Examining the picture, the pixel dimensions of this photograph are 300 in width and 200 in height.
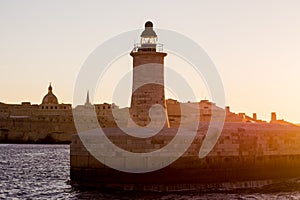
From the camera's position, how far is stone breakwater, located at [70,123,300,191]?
62.7 feet

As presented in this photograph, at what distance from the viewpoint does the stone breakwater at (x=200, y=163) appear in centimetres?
1911

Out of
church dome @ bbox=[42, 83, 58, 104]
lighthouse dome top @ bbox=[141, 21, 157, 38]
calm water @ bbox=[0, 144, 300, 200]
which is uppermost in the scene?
church dome @ bbox=[42, 83, 58, 104]

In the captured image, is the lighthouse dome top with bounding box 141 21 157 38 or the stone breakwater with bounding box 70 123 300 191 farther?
the lighthouse dome top with bounding box 141 21 157 38

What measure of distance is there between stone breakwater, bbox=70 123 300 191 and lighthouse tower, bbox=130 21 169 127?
2.73 metres

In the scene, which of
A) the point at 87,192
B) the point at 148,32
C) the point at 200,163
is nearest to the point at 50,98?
the point at 148,32

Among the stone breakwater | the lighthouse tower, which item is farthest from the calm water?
the lighthouse tower

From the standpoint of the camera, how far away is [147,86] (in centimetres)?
2369

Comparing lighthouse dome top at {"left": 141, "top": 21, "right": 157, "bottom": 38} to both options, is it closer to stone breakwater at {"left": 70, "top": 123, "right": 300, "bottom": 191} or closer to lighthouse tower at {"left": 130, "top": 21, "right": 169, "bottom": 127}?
lighthouse tower at {"left": 130, "top": 21, "right": 169, "bottom": 127}

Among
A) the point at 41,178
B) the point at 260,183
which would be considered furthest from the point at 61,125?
the point at 260,183

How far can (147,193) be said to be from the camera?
18.5 metres

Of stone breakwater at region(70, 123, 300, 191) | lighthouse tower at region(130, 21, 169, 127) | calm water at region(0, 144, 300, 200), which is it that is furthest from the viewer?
lighthouse tower at region(130, 21, 169, 127)

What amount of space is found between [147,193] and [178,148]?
1.94 m

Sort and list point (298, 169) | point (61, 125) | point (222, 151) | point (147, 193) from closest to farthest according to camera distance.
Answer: point (147, 193) < point (222, 151) < point (298, 169) < point (61, 125)

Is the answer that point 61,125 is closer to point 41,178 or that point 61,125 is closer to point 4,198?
point 41,178
